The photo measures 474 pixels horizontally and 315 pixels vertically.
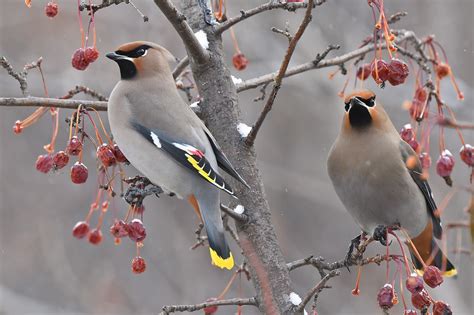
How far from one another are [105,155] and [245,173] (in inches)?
22.0

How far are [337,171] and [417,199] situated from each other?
0.41 meters

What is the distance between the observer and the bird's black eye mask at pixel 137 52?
12.8ft

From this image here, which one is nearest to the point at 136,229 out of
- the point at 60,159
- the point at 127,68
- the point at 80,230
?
the point at 60,159

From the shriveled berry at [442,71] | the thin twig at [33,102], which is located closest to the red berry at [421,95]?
the shriveled berry at [442,71]

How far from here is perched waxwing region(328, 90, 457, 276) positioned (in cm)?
408

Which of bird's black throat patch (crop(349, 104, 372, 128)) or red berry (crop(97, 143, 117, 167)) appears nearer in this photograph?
red berry (crop(97, 143, 117, 167))

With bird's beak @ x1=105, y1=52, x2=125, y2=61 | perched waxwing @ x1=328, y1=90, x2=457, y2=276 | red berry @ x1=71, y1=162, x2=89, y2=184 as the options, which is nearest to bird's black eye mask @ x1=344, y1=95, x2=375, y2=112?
perched waxwing @ x1=328, y1=90, x2=457, y2=276

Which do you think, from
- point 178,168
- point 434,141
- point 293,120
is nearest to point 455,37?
point 434,141

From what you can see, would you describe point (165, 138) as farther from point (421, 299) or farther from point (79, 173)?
point (421, 299)

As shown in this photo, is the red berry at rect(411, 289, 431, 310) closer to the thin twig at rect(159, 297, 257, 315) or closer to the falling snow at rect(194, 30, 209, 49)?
the thin twig at rect(159, 297, 257, 315)

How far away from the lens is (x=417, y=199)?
13.6 ft

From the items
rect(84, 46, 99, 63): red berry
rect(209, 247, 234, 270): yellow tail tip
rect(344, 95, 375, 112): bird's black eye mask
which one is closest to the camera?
rect(209, 247, 234, 270): yellow tail tip

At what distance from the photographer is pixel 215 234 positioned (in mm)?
3447

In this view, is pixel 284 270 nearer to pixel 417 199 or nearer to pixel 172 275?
pixel 417 199
